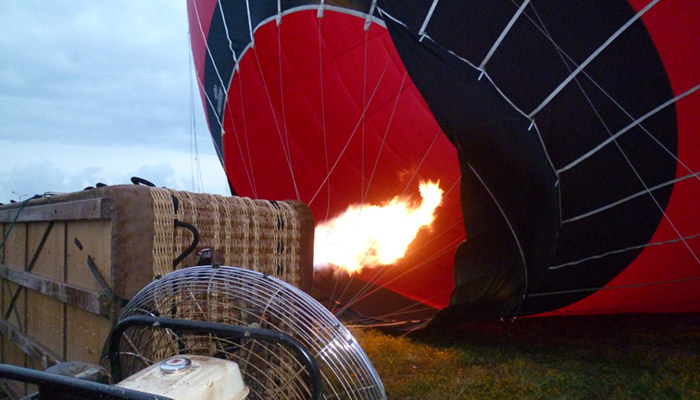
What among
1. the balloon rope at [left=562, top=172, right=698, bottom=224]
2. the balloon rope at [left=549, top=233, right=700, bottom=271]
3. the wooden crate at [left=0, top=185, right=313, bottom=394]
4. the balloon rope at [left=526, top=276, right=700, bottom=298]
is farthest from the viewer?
the balloon rope at [left=526, top=276, right=700, bottom=298]

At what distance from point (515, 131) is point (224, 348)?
2.04 m

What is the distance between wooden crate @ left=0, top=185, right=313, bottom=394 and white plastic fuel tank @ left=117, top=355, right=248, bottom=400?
0.46 m

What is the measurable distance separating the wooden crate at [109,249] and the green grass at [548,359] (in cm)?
104

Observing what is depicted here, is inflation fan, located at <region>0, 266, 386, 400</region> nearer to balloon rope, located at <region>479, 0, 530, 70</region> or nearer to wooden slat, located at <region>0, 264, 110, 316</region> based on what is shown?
wooden slat, located at <region>0, 264, 110, 316</region>

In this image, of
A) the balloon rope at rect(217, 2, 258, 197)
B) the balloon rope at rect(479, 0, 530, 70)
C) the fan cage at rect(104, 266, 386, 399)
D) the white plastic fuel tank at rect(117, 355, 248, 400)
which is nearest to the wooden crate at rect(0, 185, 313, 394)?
the fan cage at rect(104, 266, 386, 399)

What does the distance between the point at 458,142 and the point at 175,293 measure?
1849mm

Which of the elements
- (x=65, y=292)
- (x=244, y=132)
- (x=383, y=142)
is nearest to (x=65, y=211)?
(x=65, y=292)

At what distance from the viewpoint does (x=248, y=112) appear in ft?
13.5

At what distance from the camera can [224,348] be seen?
110 cm

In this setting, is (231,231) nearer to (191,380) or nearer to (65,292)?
(65,292)

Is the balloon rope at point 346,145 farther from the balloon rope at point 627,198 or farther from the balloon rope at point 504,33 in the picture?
the balloon rope at point 627,198

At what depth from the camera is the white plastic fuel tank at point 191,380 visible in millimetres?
869

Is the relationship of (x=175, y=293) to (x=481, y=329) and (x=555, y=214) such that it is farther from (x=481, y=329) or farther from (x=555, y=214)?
(x=481, y=329)

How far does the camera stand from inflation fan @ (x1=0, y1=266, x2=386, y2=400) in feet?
2.89
